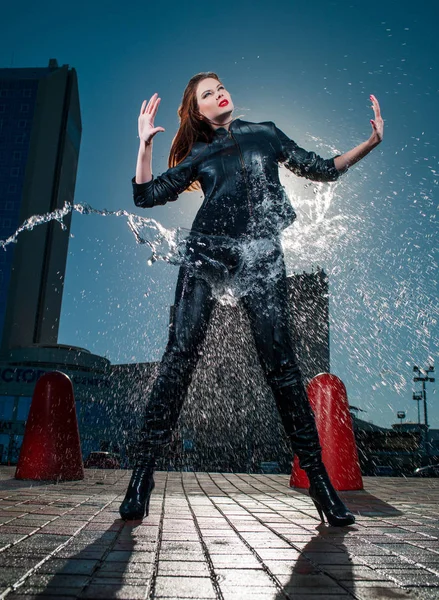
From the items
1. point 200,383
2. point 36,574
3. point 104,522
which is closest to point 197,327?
point 104,522

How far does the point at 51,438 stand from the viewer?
463 centimetres

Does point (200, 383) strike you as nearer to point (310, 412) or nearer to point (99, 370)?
point (99, 370)

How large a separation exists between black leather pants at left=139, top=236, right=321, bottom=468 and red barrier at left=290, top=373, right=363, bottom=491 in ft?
7.53

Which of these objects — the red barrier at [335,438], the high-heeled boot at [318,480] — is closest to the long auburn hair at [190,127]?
the high-heeled boot at [318,480]

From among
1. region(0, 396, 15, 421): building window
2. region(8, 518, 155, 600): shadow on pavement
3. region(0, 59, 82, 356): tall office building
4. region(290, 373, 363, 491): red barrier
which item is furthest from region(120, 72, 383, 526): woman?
region(0, 59, 82, 356): tall office building

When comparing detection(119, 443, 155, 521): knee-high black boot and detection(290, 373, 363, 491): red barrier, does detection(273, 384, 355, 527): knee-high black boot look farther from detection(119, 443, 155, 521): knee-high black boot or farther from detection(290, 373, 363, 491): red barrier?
detection(290, 373, 363, 491): red barrier

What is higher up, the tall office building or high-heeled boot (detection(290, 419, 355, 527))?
the tall office building

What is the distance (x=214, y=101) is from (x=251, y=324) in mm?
1462

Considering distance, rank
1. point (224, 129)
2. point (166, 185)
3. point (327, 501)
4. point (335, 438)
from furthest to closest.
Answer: point (335, 438) < point (224, 129) < point (166, 185) < point (327, 501)

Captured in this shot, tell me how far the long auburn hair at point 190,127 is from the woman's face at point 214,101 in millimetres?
42

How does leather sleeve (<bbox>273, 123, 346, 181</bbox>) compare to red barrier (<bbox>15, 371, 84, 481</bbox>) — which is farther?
red barrier (<bbox>15, 371, 84, 481</bbox>)

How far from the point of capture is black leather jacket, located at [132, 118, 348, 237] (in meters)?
2.58

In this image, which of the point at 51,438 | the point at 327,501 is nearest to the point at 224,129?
the point at 327,501

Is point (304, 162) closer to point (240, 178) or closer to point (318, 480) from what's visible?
point (240, 178)
